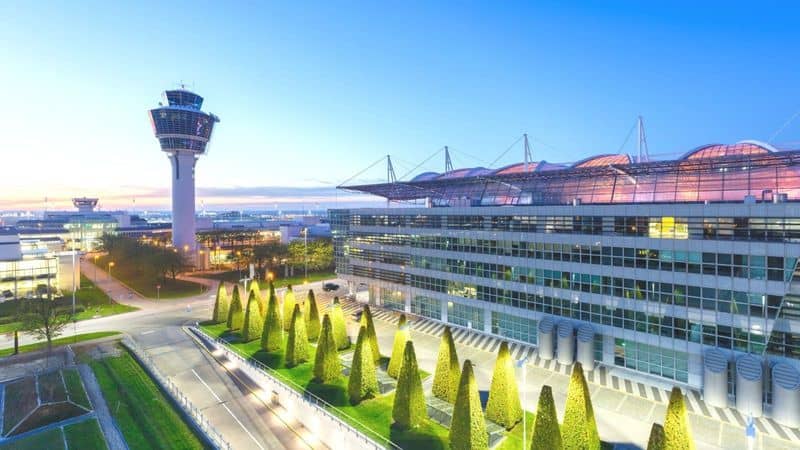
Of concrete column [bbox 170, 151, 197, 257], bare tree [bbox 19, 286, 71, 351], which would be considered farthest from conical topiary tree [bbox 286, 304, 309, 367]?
concrete column [bbox 170, 151, 197, 257]

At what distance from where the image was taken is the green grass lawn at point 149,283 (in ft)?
266

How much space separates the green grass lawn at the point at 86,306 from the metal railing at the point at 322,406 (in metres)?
32.9

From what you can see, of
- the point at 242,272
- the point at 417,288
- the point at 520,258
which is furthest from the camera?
the point at 242,272

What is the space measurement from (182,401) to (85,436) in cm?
702

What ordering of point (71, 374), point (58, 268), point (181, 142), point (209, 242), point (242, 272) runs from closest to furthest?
point (71, 374) → point (58, 268) → point (242, 272) → point (181, 142) → point (209, 242)

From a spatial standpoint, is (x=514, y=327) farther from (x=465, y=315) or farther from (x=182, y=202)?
(x=182, y=202)

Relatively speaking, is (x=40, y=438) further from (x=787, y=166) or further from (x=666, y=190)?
(x=787, y=166)

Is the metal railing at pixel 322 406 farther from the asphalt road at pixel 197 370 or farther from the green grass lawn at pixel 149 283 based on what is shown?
the green grass lawn at pixel 149 283

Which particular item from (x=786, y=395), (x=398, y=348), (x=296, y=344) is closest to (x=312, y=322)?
(x=296, y=344)

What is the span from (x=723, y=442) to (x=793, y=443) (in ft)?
15.3

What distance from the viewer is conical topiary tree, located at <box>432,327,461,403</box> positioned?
32188 mm

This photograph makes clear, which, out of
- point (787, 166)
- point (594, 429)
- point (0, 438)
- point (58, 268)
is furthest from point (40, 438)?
point (787, 166)

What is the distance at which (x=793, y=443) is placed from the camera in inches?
1091

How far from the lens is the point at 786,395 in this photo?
29.9 m
